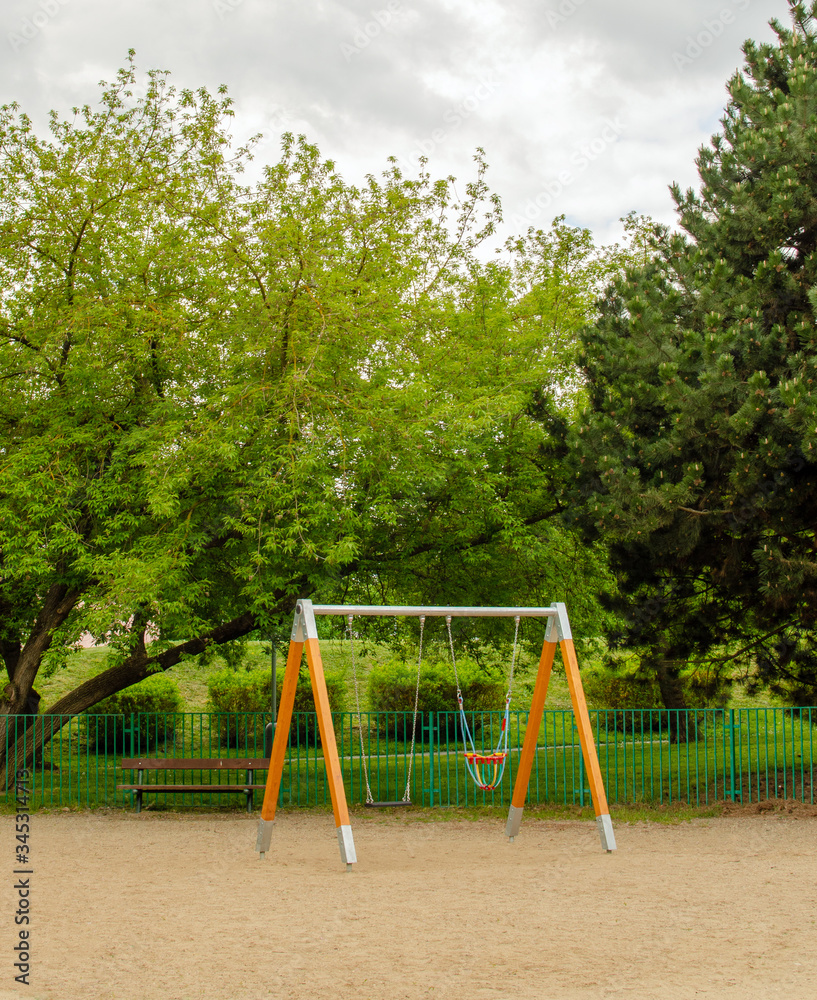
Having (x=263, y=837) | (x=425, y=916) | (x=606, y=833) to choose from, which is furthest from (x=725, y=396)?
(x=263, y=837)

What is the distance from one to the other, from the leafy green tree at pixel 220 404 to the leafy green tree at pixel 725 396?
167cm

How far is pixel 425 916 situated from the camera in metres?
6.62

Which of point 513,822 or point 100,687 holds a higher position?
point 100,687

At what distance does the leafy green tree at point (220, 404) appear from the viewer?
1123 cm

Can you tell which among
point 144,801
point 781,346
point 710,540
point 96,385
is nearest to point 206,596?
point 96,385

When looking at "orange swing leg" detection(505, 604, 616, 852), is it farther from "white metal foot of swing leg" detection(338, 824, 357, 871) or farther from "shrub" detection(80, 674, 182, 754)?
"shrub" detection(80, 674, 182, 754)

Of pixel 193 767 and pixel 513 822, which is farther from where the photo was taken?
pixel 193 767

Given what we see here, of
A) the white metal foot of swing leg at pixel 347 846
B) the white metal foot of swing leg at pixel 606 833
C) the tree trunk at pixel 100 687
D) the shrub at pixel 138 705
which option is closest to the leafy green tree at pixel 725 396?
the white metal foot of swing leg at pixel 606 833

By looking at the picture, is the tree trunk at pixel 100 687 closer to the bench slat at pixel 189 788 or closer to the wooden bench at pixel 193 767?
the wooden bench at pixel 193 767

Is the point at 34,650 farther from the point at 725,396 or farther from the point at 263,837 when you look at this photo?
the point at 725,396

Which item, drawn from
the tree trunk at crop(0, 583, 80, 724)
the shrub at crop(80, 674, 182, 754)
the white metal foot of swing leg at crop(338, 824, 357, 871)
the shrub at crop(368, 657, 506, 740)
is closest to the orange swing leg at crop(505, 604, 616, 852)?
the white metal foot of swing leg at crop(338, 824, 357, 871)

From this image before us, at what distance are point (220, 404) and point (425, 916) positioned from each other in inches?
281

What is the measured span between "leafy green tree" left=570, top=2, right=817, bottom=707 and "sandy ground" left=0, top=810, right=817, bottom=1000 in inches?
120

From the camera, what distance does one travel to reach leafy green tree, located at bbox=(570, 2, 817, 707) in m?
9.91
